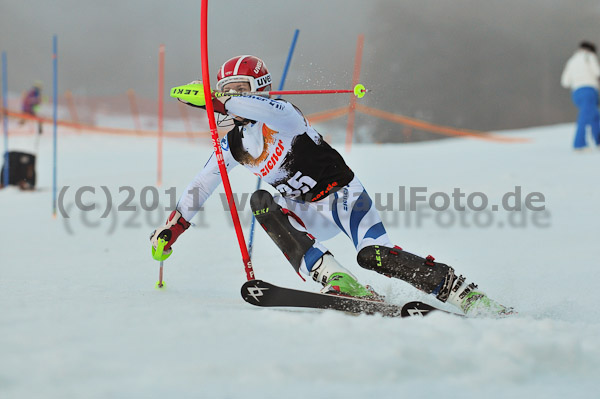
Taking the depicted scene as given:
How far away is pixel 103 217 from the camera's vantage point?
7074mm

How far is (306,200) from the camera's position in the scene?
2910 mm

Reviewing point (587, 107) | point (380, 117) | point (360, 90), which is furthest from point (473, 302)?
point (380, 117)

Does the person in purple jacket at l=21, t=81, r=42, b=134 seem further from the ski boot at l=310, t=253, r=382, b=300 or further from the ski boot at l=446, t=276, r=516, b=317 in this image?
the ski boot at l=446, t=276, r=516, b=317

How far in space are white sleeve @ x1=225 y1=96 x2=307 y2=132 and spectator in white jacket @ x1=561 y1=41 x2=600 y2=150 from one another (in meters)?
8.28

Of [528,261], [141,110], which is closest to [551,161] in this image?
[528,261]

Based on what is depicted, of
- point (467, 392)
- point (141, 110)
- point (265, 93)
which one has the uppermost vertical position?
point (141, 110)

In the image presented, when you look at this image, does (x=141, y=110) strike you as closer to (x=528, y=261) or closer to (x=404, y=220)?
(x=404, y=220)

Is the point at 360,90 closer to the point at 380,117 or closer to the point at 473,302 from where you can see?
the point at 473,302

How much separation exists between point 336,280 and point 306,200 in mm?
515

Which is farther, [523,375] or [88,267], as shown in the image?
[88,267]

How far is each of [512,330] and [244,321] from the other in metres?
0.90

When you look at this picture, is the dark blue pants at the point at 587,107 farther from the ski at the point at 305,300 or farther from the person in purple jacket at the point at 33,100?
the person in purple jacket at the point at 33,100

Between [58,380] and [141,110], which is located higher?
[141,110]

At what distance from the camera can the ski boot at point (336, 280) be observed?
2521 mm
